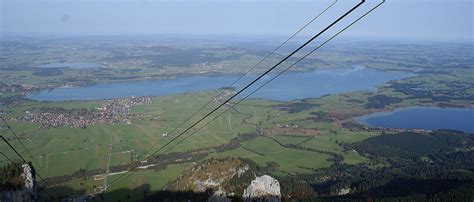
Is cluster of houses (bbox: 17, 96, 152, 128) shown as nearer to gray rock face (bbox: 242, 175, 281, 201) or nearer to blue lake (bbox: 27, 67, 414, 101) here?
blue lake (bbox: 27, 67, 414, 101)

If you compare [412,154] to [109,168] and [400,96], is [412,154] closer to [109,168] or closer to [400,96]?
[109,168]

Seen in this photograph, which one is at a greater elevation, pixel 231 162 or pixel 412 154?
pixel 231 162

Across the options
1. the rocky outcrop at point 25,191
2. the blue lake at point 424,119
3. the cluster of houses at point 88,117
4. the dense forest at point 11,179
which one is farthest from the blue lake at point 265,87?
the rocky outcrop at point 25,191

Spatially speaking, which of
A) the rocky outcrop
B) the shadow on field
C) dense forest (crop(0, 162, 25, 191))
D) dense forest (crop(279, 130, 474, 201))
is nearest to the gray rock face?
the shadow on field

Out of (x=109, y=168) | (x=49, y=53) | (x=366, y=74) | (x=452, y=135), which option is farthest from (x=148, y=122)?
(x=49, y=53)

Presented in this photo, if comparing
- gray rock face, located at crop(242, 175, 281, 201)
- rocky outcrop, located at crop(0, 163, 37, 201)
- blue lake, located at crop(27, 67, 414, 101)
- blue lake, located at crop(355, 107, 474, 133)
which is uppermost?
rocky outcrop, located at crop(0, 163, 37, 201)

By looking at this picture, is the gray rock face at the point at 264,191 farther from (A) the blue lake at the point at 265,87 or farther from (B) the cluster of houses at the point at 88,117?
(A) the blue lake at the point at 265,87

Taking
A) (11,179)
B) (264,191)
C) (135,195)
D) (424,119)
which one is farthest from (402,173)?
(11,179)
